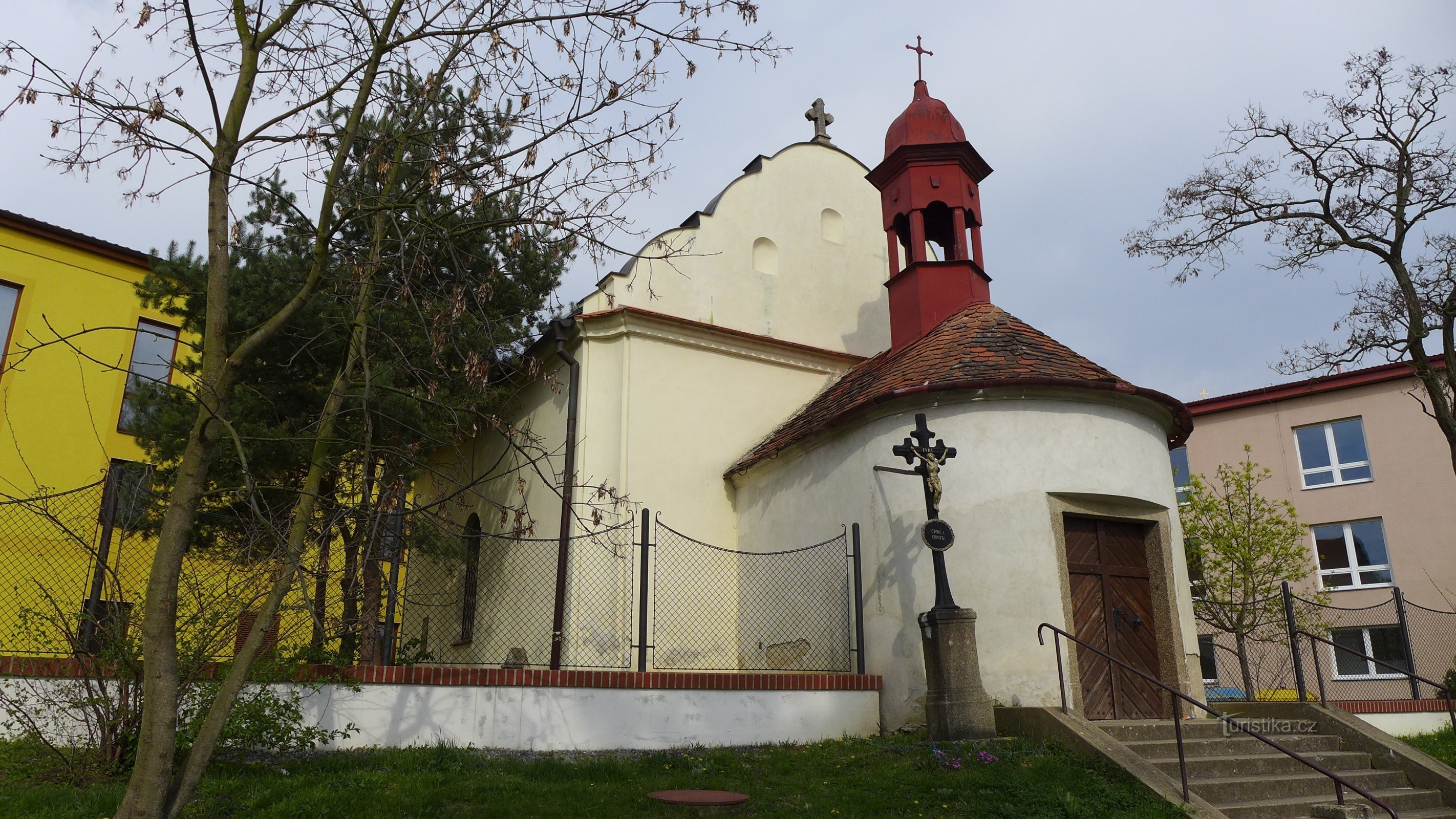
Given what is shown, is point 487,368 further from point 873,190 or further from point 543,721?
point 873,190

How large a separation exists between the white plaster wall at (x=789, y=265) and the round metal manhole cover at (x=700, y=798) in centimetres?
774

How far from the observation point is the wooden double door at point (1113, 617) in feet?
32.8

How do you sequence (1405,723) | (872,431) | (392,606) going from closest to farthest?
(392,606) < (872,431) < (1405,723)

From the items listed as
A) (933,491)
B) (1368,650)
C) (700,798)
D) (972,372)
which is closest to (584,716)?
(700,798)

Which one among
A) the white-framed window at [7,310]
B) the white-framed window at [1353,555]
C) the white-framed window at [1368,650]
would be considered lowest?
the white-framed window at [1368,650]

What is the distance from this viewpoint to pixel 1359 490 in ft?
75.4

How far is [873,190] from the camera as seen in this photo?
55.8 feet

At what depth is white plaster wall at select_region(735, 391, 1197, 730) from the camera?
972 cm

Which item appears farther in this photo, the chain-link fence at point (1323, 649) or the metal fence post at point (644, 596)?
the chain-link fence at point (1323, 649)

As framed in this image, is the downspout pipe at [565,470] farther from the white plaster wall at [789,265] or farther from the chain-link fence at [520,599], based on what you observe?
the white plaster wall at [789,265]

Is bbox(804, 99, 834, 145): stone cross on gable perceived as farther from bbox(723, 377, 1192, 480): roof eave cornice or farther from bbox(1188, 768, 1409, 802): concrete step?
bbox(1188, 768, 1409, 802): concrete step

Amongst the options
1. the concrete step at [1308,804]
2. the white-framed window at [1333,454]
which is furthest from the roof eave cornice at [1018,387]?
the white-framed window at [1333,454]

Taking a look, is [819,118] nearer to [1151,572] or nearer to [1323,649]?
[1151,572]

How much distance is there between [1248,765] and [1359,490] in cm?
1779
